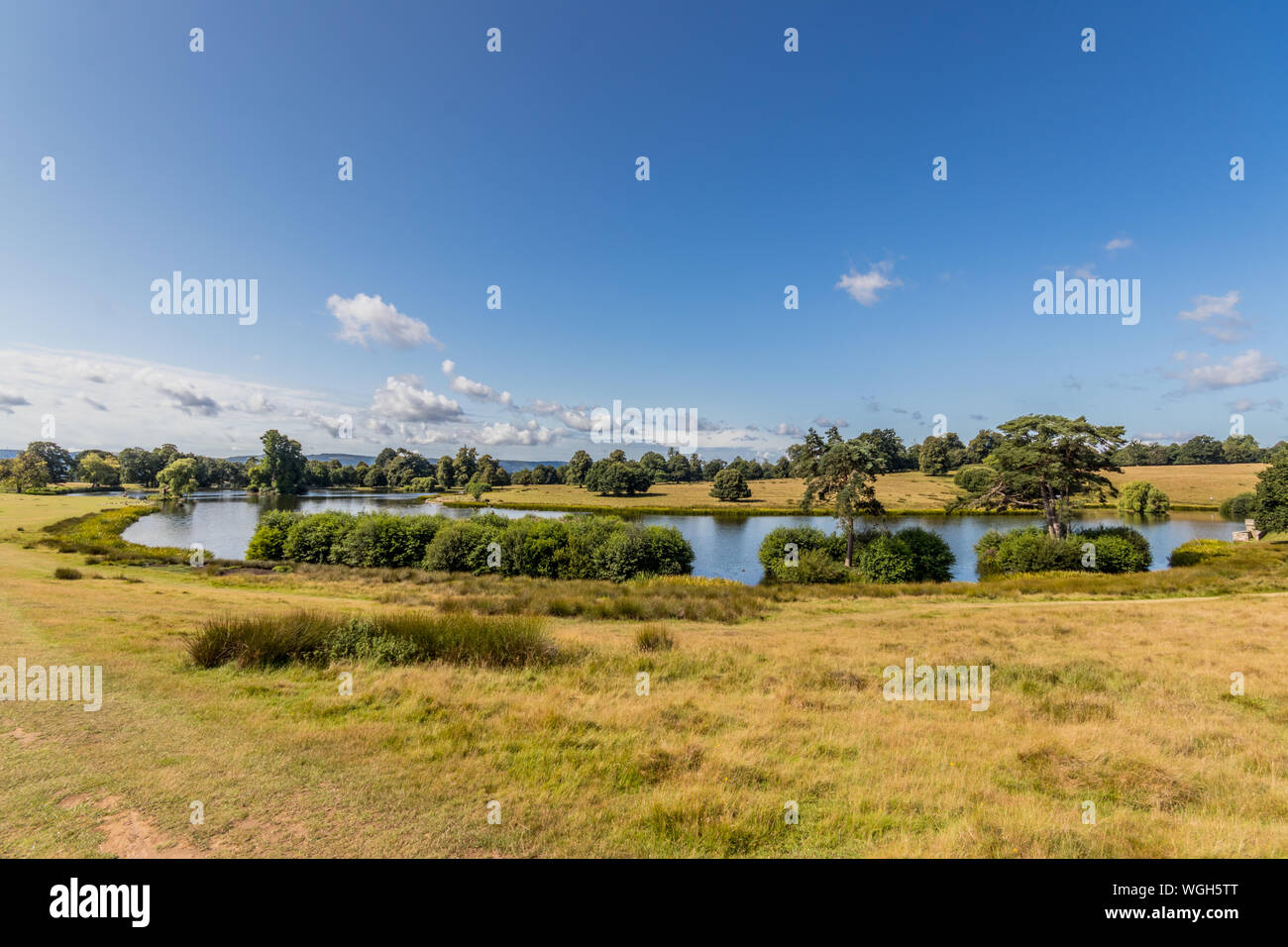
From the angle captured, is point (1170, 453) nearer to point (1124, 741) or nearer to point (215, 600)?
point (1124, 741)

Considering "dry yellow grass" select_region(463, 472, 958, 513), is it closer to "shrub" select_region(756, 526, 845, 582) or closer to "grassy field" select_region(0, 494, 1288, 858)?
"shrub" select_region(756, 526, 845, 582)

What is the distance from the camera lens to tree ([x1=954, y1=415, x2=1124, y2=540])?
3828cm

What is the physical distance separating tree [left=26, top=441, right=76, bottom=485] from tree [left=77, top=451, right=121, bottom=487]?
4779 millimetres

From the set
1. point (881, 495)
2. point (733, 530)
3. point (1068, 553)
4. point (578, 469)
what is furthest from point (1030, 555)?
point (578, 469)

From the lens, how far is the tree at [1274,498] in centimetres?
4522

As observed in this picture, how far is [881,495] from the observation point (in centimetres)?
8462

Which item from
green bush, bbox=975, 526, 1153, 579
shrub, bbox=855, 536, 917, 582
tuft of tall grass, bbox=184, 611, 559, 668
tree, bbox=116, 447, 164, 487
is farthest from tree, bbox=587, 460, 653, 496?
tree, bbox=116, 447, 164, 487

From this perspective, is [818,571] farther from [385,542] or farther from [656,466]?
[656,466]

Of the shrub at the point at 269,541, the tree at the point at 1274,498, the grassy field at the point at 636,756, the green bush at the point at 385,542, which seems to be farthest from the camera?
the tree at the point at 1274,498

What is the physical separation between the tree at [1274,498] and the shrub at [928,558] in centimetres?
3749

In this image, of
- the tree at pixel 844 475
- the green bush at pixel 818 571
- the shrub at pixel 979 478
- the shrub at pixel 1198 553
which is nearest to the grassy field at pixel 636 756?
the tree at pixel 844 475

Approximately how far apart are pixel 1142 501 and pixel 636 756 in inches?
3814

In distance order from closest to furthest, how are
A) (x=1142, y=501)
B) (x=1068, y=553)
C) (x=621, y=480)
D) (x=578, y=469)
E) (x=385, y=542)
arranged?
(x=1068, y=553)
(x=385, y=542)
(x=1142, y=501)
(x=621, y=480)
(x=578, y=469)

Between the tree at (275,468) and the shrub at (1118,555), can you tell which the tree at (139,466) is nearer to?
the tree at (275,468)
